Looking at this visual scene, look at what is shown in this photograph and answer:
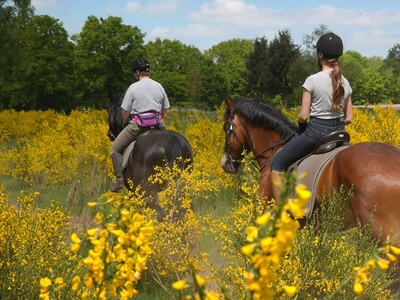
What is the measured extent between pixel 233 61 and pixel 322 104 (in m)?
90.4

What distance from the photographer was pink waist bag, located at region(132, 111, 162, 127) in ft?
24.2

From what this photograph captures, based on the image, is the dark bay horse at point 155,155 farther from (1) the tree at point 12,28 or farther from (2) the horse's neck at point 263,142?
(1) the tree at point 12,28

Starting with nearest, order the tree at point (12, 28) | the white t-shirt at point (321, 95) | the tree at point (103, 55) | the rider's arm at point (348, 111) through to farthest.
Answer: the white t-shirt at point (321, 95) < the rider's arm at point (348, 111) < the tree at point (12, 28) < the tree at point (103, 55)

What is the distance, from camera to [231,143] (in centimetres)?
679

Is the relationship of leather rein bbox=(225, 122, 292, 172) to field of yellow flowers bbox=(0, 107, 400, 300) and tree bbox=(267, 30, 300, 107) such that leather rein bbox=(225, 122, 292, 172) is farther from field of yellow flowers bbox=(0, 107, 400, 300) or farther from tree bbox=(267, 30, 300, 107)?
tree bbox=(267, 30, 300, 107)

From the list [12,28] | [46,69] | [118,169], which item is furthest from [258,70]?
[118,169]

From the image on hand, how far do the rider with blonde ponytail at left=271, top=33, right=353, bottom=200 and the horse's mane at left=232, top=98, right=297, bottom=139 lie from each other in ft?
2.61

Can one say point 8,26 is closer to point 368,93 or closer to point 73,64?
point 73,64

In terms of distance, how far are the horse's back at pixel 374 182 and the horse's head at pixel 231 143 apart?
2018 millimetres

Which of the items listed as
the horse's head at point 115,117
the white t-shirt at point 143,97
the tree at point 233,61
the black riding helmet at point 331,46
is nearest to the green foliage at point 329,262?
the black riding helmet at point 331,46

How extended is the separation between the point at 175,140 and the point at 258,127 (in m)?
1.06

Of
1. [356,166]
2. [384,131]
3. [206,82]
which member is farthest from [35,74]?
[356,166]

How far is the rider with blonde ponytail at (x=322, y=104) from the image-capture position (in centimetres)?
508

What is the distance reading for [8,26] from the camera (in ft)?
110
